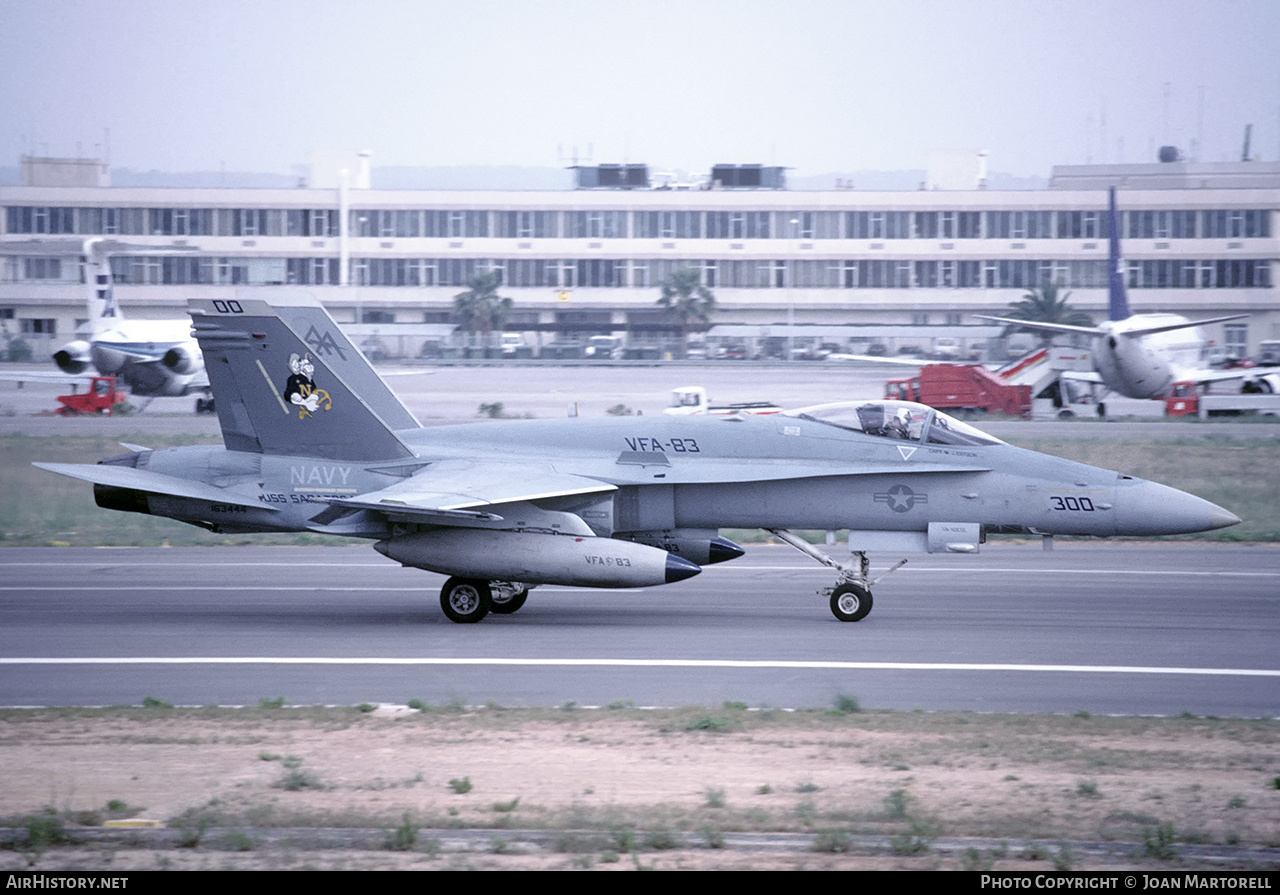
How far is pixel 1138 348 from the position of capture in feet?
151

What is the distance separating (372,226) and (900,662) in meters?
86.4

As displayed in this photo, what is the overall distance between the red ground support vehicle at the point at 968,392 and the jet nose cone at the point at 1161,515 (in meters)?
32.4

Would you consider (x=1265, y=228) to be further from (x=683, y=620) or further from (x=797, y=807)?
(x=797, y=807)

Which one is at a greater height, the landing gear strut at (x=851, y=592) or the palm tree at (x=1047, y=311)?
the palm tree at (x=1047, y=311)

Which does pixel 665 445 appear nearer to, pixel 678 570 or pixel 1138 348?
pixel 678 570

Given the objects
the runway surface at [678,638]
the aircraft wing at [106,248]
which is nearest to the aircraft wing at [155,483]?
the runway surface at [678,638]

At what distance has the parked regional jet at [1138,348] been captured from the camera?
45.7m

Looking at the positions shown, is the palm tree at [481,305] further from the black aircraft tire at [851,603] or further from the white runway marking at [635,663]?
the white runway marking at [635,663]

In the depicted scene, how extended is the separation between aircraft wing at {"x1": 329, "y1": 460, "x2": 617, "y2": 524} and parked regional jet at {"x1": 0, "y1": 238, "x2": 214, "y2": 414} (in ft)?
106

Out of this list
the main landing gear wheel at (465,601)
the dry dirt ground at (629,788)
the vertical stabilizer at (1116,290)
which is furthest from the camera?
the vertical stabilizer at (1116,290)

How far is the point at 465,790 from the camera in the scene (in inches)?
346

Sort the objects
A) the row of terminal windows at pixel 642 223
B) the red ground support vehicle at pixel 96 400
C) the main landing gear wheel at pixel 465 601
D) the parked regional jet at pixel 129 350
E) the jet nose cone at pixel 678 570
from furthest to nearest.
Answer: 1. the row of terminal windows at pixel 642 223
2. the red ground support vehicle at pixel 96 400
3. the parked regional jet at pixel 129 350
4. the main landing gear wheel at pixel 465 601
5. the jet nose cone at pixel 678 570

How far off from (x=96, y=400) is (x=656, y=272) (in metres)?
53.0

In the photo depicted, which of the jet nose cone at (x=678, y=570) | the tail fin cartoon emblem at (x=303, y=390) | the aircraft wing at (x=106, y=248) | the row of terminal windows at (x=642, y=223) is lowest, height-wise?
the jet nose cone at (x=678, y=570)
